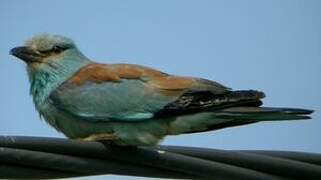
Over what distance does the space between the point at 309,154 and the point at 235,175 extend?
306 millimetres

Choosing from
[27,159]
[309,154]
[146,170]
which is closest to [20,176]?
[27,159]

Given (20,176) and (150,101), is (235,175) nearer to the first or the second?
(20,176)

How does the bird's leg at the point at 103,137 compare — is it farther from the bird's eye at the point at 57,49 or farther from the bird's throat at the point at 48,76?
the bird's eye at the point at 57,49

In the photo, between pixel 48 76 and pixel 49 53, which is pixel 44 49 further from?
pixel 48 76

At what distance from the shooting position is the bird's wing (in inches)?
172

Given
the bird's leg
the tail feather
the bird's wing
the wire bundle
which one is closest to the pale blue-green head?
the bird's wing

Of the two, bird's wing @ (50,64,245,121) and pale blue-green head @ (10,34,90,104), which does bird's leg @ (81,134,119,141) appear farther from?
pale blue-green head @ (10,34,90,104)

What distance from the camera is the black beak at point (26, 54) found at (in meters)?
4.89

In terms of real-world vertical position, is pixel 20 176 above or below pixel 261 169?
below

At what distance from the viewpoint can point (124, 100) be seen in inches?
180

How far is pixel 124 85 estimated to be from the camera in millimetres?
4578

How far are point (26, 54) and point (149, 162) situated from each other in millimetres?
1791

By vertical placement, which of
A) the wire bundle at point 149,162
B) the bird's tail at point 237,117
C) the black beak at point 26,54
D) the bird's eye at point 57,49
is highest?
the bird's eye at point 57,49

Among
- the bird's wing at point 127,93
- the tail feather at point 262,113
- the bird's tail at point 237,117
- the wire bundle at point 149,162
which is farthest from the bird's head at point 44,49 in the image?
the wire bundle at point 149,162
